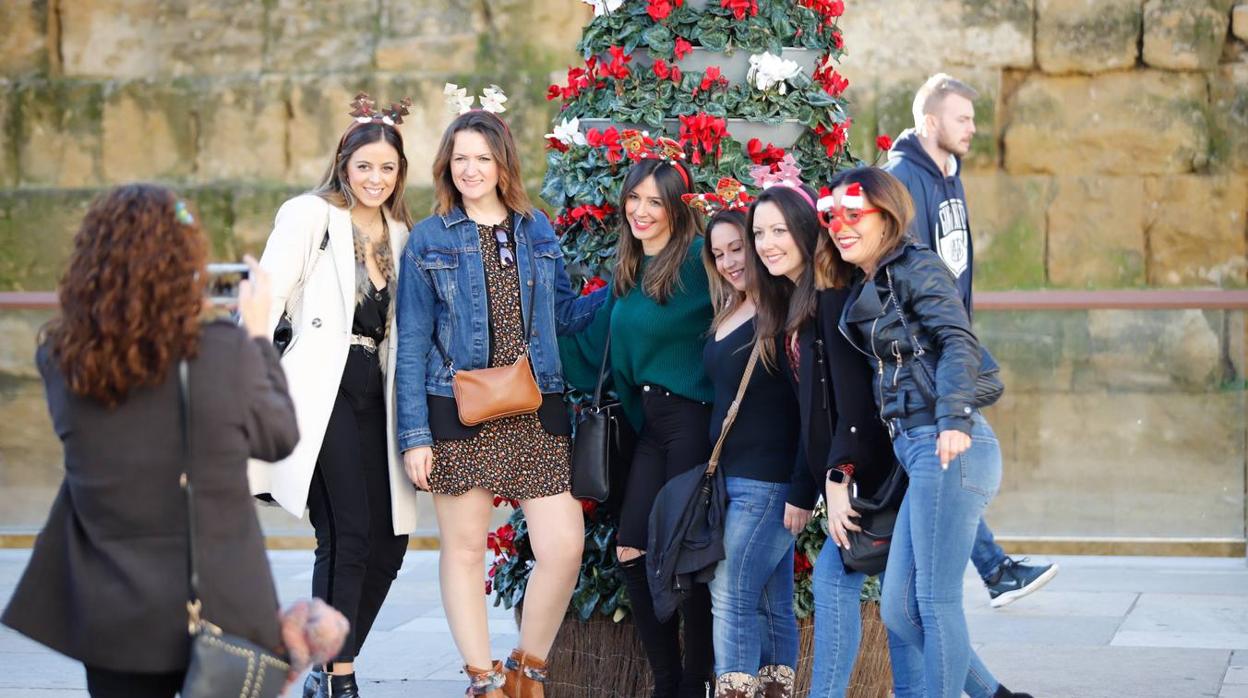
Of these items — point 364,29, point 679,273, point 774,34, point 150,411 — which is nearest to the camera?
point 150,411

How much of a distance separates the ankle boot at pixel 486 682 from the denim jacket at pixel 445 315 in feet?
2.16

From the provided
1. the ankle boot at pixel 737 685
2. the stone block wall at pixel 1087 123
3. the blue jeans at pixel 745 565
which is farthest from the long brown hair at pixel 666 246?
the stone block wall at pixel 1087 123

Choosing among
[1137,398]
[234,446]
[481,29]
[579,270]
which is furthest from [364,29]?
[234,446]

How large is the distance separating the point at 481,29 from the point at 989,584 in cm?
730

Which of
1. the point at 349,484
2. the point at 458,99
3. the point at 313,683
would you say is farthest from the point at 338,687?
the point at 458,99

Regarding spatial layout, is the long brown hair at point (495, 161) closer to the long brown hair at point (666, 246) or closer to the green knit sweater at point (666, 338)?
the long brown hair at point (666, 246)

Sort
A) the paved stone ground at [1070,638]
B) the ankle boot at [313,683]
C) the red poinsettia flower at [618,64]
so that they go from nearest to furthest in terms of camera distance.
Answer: the ankle boot at [313,683], the red poinsettia flower at [618,64], the paved stone ground at [1070,638]

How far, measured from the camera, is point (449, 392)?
15.6 ft

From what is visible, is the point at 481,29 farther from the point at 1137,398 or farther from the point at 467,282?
the point at 467,282

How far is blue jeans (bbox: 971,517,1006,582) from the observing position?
527 centimetres

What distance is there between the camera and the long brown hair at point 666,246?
15.5 ft

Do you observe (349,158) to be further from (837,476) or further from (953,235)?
(953,235)

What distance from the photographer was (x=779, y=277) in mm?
4574

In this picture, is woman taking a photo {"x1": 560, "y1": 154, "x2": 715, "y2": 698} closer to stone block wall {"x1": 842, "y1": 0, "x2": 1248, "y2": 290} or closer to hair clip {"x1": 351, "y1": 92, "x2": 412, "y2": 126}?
hair clip {"x1": 351, "y1": 92, "x2": 412, "y2": 126}
